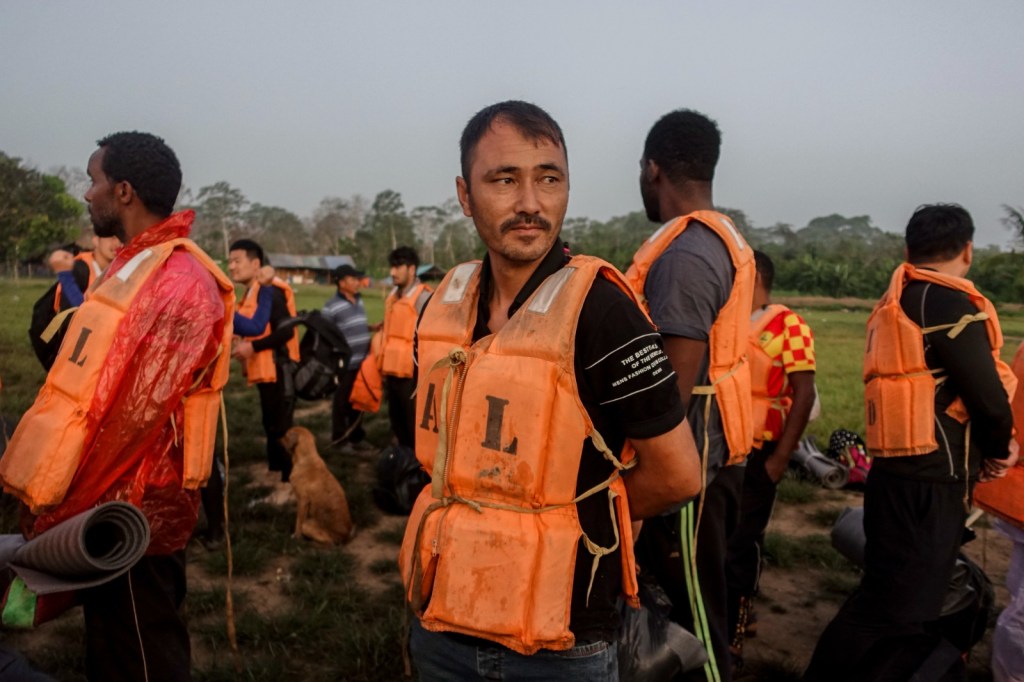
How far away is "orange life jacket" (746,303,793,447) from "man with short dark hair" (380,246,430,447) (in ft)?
11.5

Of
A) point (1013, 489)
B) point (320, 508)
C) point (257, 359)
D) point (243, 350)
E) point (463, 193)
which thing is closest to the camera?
point (463, 193)

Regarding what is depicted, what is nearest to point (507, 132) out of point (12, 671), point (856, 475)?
point (12, 671)

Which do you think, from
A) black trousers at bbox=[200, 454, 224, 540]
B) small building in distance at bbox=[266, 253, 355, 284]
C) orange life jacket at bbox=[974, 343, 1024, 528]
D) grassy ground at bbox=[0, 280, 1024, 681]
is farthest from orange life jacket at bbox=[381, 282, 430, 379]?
small building in distance at bbox=[266, 253, 355, 284]

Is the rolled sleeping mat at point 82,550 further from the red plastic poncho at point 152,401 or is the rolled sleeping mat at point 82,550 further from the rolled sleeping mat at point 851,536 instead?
the rolled sleeping mat at point 851,536

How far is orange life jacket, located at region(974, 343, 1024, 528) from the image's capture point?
3.55 meters

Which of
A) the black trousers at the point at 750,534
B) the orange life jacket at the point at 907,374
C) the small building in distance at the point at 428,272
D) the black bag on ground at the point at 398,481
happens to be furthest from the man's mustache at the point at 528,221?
the small building in distance at the point at 428,272

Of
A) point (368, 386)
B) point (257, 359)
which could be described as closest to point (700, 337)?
point (257, 359)

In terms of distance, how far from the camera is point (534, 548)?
5.50 feet

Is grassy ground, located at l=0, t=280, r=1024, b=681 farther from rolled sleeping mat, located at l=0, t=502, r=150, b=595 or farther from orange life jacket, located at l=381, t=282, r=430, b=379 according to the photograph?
rolled sleeping mat, located at l=0, t=502, r=150, b=595

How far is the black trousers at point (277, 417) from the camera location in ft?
23.2

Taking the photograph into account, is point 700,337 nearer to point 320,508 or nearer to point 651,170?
point 651,170

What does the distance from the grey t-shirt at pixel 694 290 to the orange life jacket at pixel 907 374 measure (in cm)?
93

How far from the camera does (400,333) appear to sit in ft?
24.4

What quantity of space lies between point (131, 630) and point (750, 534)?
129 inches
